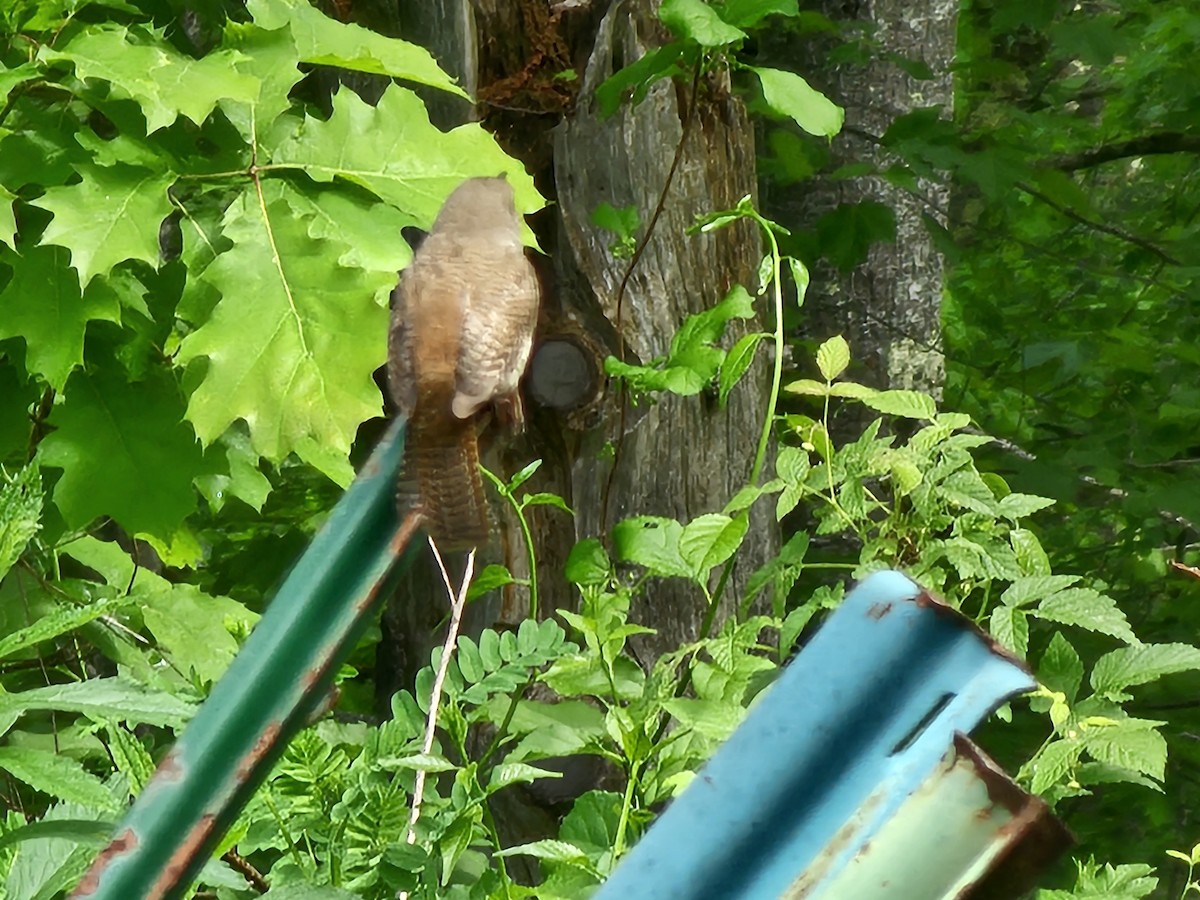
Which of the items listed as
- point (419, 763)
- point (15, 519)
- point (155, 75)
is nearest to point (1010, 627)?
point (419, 763)

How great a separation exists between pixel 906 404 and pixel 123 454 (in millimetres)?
751

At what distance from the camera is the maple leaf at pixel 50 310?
42.7 inches

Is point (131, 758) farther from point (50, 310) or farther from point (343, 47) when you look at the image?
point (343, 47)

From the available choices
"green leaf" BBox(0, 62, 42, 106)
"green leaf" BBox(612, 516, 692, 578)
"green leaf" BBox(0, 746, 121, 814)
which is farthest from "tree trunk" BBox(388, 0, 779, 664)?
"green leaf" BBox(0, 746, 121, 814)

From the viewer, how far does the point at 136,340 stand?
49.3 inches

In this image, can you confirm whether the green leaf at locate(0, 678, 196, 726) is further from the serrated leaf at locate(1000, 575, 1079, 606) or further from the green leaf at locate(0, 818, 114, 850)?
the serrated leaf at locate(1000, 575, 1079, 606)

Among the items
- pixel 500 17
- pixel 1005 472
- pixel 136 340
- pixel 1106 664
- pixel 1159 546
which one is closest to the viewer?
pixel 1106 664

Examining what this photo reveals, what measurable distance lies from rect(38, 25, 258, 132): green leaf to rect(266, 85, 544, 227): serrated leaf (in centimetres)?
8

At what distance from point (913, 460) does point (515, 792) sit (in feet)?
2.81

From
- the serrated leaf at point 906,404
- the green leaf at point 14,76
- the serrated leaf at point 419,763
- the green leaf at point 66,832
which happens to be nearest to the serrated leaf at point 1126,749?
the serrated leaf at point 906,404

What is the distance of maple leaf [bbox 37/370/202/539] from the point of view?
3.98ft

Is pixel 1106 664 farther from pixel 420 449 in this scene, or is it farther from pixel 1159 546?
pixel 1159 546

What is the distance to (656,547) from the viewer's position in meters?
1.19

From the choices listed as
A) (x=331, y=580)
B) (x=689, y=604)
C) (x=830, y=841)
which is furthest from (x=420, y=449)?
(x=689, y=604)
